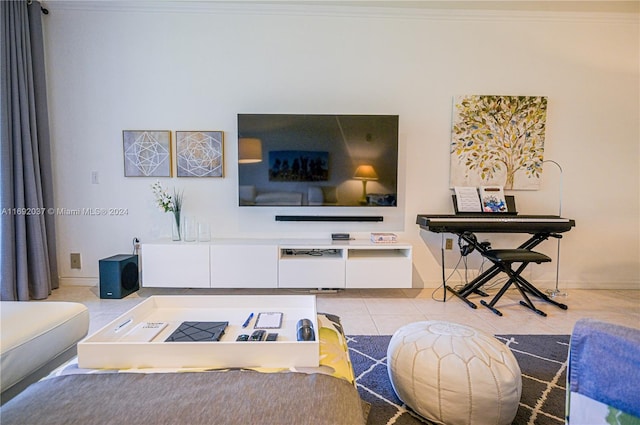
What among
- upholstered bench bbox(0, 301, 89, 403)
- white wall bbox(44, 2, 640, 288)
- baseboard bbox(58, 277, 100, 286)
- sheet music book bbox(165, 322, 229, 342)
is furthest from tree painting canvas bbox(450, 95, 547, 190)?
baseboard bbox(58, 277, 100, 286)

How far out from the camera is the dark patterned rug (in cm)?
130

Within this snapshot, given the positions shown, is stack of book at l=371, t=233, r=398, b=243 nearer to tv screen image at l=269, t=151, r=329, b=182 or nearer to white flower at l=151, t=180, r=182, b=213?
tv screen image at l=269, t=151, r=329, b=182

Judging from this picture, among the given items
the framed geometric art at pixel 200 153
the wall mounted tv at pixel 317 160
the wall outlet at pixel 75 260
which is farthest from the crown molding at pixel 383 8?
the wall outlet at pixel 75 260

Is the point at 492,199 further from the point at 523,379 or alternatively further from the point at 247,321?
the point at 247,321

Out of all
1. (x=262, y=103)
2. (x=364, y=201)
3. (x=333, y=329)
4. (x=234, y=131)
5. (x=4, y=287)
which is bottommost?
(x=4, y=287)

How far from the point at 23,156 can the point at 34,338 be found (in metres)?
2.18

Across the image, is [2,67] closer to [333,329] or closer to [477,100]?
[333,329]

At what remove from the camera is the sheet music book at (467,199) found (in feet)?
9.30

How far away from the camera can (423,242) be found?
121 inches

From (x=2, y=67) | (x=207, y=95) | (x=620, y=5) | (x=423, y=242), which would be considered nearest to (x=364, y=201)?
(x=423, y=242)

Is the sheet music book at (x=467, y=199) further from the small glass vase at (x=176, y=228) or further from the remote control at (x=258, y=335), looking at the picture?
the small glass vase at (x=176, y=228)

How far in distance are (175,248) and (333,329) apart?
72.4 inches

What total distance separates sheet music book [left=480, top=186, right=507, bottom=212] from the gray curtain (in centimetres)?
372

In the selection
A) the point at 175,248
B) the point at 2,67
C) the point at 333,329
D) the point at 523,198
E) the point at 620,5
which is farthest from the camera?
the point at 523,198
